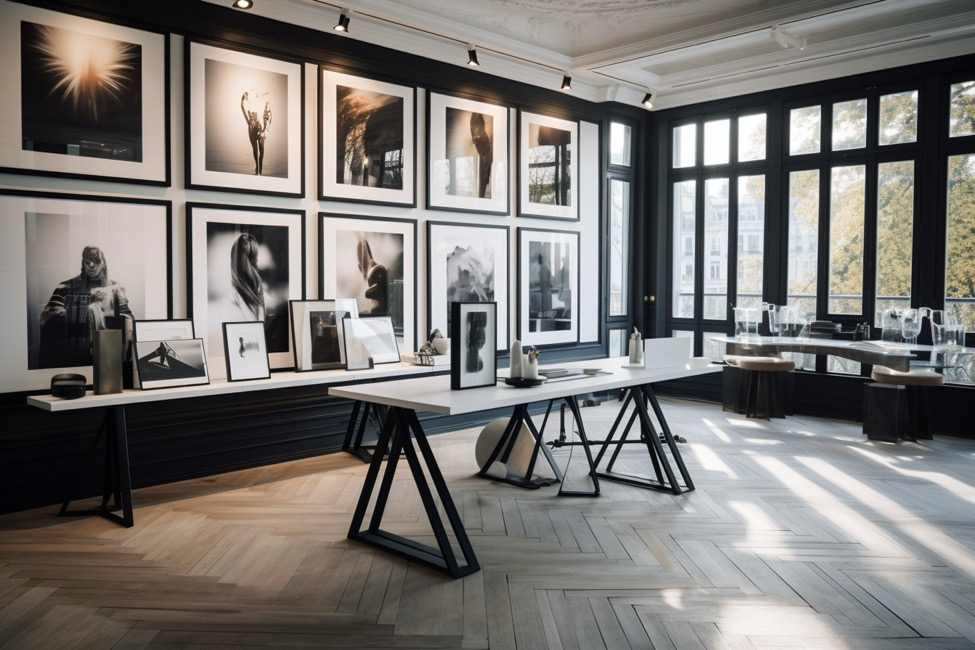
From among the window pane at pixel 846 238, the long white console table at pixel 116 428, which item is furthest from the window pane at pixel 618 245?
the long white console table at pixel 116 428

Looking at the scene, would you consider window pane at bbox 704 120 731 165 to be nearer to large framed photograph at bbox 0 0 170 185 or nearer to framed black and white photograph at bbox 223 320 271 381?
framed black and white photograph at bbox 223 320 271 381

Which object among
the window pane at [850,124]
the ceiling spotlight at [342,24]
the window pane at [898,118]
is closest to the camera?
the ceiling spotlight at [342,24]

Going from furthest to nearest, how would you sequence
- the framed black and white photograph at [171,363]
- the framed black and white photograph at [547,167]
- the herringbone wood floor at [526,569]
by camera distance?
the framed black and white photograph at [547,167] → the framed black and white photograph at [171,363] → the herringbone wood floor at [526,569]

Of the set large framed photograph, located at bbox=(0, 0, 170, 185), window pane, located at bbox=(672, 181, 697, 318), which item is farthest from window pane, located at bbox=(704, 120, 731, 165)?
large framed photograph, located at bbox=(0, 0, 170, 185)

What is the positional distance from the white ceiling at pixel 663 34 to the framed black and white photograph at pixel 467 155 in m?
0.44

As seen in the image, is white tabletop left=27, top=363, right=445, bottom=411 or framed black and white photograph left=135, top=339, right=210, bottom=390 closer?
white tabletop left=27, top=363, right=445, bottom=411

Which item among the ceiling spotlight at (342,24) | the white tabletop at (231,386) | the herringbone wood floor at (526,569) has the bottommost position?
the herringbone wood floor at (526,569)

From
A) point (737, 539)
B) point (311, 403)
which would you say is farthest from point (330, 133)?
point (737, 539)

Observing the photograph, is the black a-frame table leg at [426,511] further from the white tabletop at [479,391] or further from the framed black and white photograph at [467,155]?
the framed black and white photograph at [467,155]

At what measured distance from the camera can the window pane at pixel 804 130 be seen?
25.1ft

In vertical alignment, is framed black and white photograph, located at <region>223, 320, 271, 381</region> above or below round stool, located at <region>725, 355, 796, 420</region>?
above

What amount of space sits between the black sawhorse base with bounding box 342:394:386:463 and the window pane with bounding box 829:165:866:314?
4908mm

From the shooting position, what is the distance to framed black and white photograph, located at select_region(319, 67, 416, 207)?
578 centimetres

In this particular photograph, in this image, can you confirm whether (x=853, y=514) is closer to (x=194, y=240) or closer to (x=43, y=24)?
(x=194, y=240)
